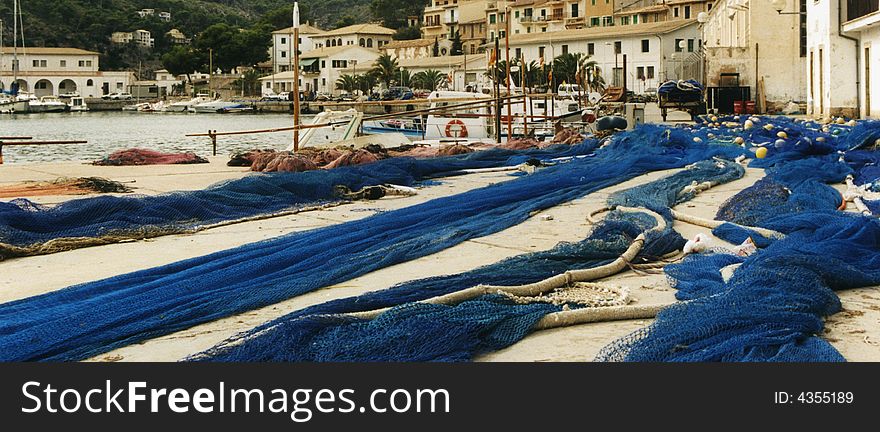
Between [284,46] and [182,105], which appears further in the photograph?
[284,46]

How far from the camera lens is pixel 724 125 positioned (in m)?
23.0

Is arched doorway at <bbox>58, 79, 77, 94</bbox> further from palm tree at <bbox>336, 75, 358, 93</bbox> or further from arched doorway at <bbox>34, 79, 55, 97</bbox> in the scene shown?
palm tree at <bbox>336, 75, 358, 93</bbox>

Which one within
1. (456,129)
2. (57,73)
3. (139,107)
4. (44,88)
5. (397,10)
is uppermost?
(397,10)

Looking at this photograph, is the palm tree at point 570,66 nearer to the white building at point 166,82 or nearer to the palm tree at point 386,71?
the palm tree at point 386,71

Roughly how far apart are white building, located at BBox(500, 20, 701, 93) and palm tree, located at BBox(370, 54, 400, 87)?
799 inches

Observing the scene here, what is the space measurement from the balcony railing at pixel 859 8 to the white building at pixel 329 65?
251 feet

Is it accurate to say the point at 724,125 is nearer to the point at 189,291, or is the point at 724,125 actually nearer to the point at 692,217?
the point at 692,217

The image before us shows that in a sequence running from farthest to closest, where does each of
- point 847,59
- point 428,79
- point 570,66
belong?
point 428,79 < point 570,66 < point 847,59

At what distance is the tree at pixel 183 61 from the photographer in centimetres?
11512

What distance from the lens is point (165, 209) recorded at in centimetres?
844

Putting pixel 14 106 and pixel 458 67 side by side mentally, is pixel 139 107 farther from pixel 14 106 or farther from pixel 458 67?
pixel 458 67

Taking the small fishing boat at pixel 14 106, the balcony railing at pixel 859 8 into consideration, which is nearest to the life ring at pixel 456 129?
the balcony railing at pixel 859 8

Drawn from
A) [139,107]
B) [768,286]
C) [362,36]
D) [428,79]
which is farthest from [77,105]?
[768,286]

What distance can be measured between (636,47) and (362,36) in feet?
173
